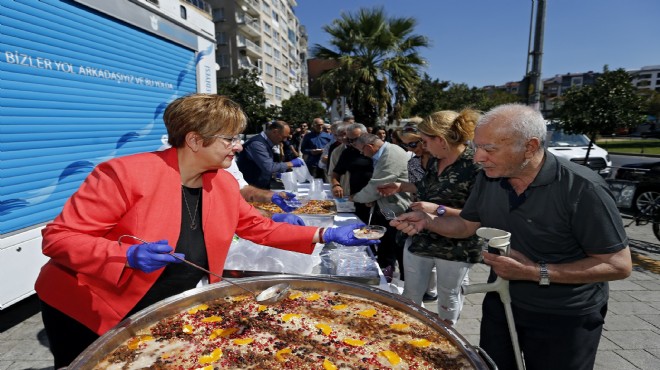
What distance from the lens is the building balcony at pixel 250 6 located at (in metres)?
37.5

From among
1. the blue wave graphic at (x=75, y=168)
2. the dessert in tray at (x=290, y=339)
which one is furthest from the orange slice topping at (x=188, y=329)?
the blue wave graphic at (x=75, y=168)

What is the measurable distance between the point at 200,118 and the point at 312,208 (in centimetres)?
273

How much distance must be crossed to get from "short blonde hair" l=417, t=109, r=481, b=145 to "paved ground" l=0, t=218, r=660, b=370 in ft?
6.31

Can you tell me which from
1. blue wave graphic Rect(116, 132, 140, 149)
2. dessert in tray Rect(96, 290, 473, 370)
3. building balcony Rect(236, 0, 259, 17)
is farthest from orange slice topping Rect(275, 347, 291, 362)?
building balcony Rect(236, 0, 259, 17)

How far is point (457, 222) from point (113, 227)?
2.00 meters

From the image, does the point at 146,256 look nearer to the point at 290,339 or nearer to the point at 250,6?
the point at 290,339

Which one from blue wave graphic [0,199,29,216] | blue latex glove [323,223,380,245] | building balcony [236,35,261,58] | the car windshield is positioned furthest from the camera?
building balcony [236,35,261,58]

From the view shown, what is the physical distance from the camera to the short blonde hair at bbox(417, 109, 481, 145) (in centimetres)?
276

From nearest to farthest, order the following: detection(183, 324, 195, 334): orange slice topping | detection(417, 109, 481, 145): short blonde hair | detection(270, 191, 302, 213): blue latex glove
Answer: detection(183, 324, 195, 334): orange slice topping → detection(417, 109, 481, 145): short blonde hair → detection(270, 191, 302, 213): blue latex glove

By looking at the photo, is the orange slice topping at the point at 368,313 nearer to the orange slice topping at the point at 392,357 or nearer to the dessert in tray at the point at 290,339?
the dessert in tray at the point at 290,339

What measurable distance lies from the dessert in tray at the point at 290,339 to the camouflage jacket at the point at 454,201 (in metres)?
1.07

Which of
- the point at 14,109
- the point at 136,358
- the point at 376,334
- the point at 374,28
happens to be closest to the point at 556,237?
the point at 376,334

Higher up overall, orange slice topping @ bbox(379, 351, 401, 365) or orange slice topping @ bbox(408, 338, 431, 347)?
orange slice topping @ bbox(408, 338, 431, 347)

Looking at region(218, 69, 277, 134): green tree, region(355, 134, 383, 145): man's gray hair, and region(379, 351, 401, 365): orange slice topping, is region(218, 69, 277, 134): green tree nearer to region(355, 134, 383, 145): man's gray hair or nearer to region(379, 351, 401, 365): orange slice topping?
region(355, 134, 383, 145): man's gray hair
